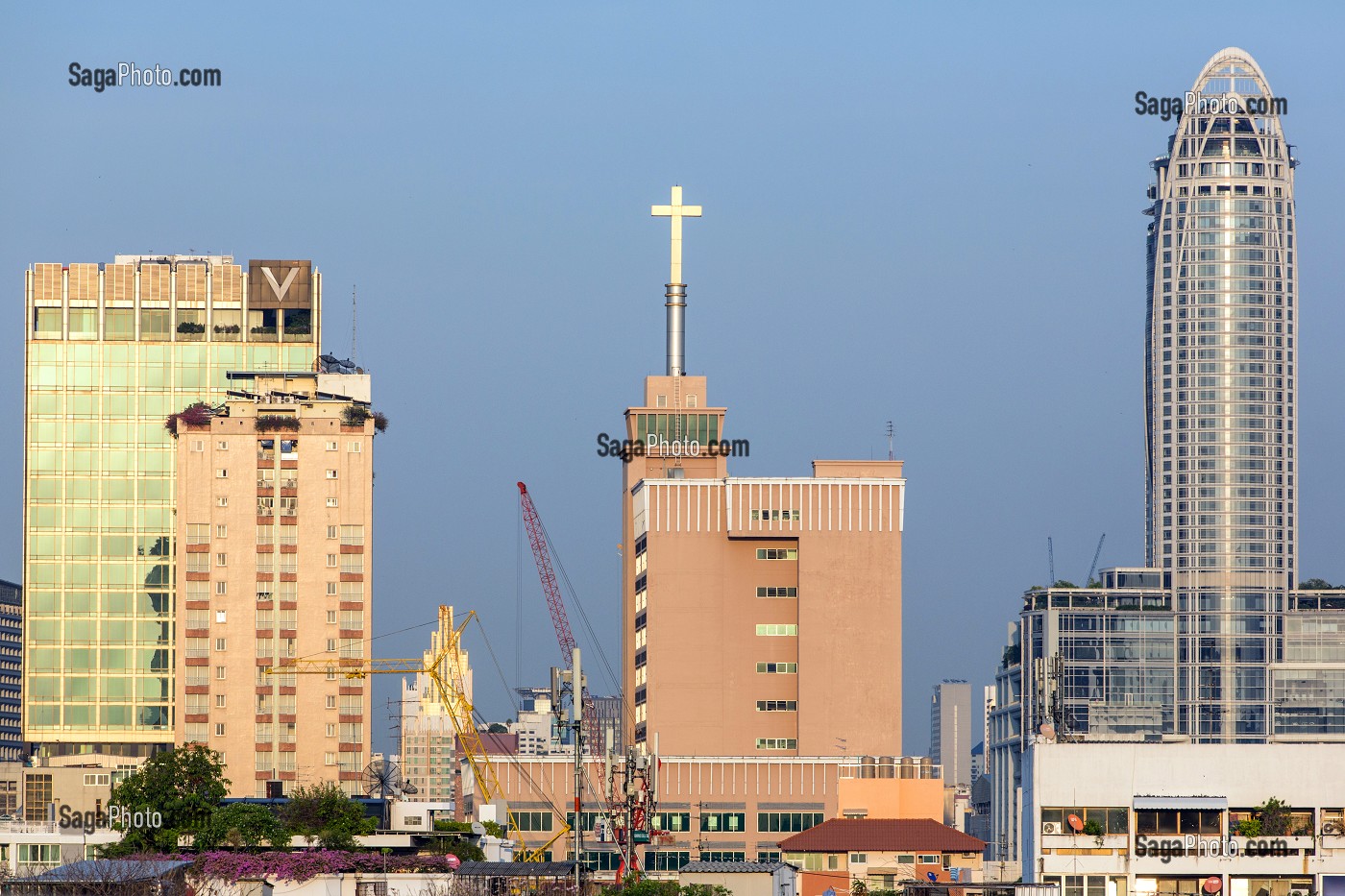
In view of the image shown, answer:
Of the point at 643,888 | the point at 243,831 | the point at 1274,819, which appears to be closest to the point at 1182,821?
the point at 1274,819

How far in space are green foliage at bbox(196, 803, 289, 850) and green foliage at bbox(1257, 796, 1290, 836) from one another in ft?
223

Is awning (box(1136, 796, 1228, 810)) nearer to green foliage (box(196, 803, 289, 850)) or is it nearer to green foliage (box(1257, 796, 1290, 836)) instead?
green foliage (box(1257, 796, 1290, 836))

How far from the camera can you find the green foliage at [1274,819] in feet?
492

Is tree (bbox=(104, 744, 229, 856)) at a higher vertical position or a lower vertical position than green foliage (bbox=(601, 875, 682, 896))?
higher

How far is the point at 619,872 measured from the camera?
18900cm

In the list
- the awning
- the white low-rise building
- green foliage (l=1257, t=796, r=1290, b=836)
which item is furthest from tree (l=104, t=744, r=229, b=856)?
green foliage (l=1257, t=796, r=1290, b=836)

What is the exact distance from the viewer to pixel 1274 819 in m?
150

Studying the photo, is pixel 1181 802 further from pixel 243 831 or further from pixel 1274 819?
pixel 243 831

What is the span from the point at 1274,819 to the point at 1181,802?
20.6 ft

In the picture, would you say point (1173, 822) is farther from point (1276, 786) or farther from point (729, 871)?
point (729, 871)

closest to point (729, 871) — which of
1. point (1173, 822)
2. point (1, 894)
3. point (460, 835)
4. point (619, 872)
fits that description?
point (619, 872)

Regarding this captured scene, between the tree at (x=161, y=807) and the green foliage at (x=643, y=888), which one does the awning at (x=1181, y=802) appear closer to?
the green foliage at (x=643, y=888)

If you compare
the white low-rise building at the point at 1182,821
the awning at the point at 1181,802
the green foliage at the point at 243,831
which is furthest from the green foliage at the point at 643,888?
the awning at the point at 1181,802

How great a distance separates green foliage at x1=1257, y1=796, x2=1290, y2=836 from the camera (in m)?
150
